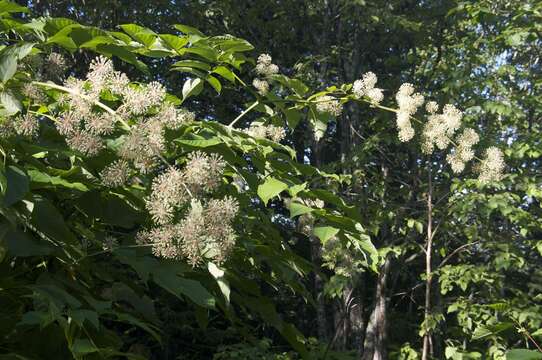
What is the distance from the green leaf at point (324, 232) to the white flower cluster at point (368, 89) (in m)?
0.64

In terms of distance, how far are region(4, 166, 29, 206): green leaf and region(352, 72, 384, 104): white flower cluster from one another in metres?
1.16

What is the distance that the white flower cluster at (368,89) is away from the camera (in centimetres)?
215

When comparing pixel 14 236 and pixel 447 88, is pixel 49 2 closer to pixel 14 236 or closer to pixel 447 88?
pixel 447 88

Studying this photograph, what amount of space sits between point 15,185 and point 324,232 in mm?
731

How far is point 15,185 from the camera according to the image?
129cm

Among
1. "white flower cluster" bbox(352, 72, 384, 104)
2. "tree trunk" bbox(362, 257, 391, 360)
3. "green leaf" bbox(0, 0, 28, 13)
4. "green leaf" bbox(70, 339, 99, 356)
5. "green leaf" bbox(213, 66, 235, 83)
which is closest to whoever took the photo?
"green leaf" bbox(70, 339, 99, 356)

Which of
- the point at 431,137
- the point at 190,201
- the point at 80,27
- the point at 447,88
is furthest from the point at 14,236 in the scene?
the point at 447,88

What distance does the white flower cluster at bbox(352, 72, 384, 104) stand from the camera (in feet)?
7.07

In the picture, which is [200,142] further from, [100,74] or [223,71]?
[223,71]

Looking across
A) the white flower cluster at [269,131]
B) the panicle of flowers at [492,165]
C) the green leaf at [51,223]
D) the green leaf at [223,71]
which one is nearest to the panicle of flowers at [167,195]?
the green leaf at [51,223]

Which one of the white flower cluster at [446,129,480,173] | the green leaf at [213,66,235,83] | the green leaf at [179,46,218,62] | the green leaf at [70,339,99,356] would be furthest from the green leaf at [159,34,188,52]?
the white flower cluster at [446,129,480,173]

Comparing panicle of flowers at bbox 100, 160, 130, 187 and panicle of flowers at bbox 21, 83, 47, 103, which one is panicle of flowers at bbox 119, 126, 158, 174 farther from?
panicle of flowers at bbox 21, 83, 47, 103

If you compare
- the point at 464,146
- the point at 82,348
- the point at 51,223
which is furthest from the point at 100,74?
the point at 464,146

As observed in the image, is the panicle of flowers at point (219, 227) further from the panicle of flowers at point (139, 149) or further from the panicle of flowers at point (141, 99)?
the panicle of flowers at point (141, 99)
